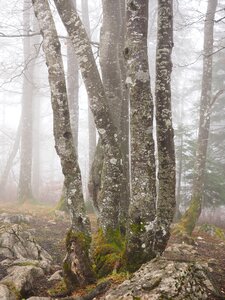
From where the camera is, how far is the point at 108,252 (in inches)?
217

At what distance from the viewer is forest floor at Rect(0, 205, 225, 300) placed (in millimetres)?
5382

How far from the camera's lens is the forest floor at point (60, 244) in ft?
17.7

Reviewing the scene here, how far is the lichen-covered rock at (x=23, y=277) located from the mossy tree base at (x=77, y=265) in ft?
2.18

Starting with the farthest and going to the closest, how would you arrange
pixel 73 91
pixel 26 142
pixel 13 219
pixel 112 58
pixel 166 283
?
pixel 26 142, pixel 73 91, pixel 13 219, pixel 112 58, pixel 166 283

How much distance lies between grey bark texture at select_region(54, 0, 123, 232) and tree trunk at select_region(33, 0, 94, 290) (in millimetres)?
444

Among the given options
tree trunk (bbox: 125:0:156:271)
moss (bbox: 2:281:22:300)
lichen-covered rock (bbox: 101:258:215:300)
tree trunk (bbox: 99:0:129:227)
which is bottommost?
moss (bbox: 2:281:22:300)

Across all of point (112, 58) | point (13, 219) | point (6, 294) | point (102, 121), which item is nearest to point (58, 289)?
point (6, 294)

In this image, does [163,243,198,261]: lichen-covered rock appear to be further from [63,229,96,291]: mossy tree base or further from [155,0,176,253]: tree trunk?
[63,229,96,291]: mossy tree base

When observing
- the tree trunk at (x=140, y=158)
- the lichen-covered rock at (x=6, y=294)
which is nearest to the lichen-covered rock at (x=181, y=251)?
the tree trunk at (x=140, y=158)

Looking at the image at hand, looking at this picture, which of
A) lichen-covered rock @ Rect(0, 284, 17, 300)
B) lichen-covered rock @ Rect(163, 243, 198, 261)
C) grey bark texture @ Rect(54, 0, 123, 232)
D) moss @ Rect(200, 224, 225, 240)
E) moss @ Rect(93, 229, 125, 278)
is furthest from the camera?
moss @ Rect(200, 224, 225, 240)

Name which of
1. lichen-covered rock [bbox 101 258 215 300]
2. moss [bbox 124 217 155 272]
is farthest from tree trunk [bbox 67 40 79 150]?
lichen-covered rock [bbox 101 258 215 300]

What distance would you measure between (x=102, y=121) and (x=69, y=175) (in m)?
1.15

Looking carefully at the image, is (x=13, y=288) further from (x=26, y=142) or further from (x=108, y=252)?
(x=26, y=142)

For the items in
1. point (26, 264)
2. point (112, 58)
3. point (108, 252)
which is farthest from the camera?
point (112, 58)
